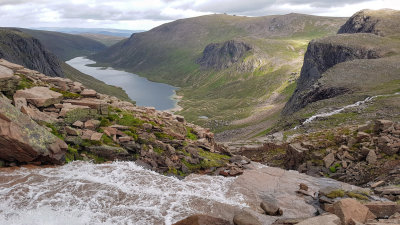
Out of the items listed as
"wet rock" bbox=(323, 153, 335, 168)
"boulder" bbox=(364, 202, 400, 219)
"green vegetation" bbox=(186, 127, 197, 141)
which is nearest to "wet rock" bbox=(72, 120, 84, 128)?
"green vegetation" bbox=(186, 127, 197, 141)

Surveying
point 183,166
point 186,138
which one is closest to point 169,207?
point 183,166

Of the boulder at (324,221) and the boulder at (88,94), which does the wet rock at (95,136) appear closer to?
the boulder at (88,94)

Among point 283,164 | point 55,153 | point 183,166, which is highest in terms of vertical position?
point 55,153

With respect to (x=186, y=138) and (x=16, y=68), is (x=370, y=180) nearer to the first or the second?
(x=186, y=138)

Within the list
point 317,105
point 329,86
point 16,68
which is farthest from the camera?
point 329,86

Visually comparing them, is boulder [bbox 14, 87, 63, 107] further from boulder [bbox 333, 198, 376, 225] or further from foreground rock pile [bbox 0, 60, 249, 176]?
boulder [bbox 333, 198, 376, 225]

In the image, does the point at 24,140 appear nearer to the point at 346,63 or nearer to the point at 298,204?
the point at 298,204
